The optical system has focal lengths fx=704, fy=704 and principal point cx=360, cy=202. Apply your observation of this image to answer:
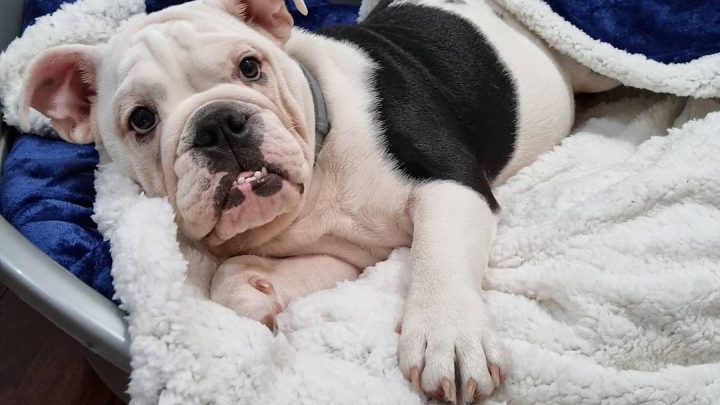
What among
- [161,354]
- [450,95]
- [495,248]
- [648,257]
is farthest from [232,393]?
[450,95]

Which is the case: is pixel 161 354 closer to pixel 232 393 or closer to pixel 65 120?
pixel 232 393

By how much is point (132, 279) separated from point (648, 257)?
1.03 meters

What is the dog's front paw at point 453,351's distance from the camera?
1.23 meters

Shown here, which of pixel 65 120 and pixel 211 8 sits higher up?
pixel 211 8

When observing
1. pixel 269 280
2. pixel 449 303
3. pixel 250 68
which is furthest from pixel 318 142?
pixel 449 303

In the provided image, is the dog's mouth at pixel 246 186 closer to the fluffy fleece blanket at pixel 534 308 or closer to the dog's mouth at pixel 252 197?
the dog's mouth at pixel 252 197

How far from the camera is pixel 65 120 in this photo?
1736mm

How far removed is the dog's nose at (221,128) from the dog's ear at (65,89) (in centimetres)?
47

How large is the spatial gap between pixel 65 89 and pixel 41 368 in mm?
1041

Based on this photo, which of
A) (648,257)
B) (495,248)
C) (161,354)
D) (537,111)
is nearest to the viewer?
(161,354)

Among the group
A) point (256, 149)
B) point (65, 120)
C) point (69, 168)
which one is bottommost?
point (69, 168)

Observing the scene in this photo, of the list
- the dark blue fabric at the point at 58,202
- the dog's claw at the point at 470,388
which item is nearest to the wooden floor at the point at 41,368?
the dark blue fabric at the point at 58,202

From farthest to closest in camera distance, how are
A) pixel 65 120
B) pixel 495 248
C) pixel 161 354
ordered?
pixel 65 120
pixel 495 248
pixel 161 354

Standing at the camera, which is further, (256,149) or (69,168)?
(69,168)
